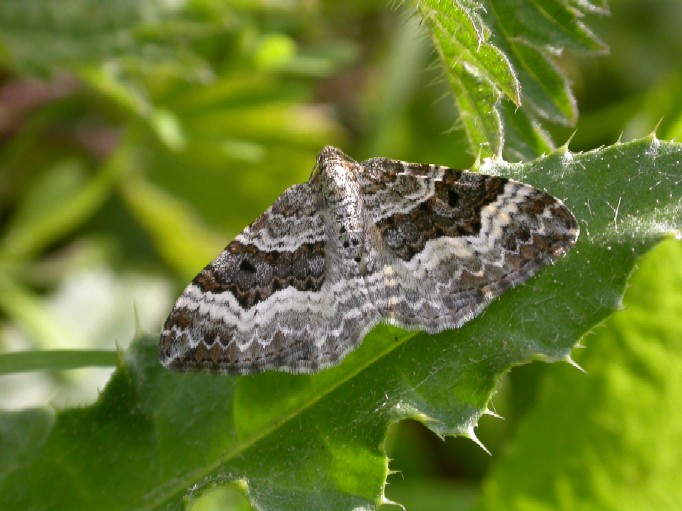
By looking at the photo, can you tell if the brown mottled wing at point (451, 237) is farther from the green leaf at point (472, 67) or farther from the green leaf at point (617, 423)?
the green leaf at point (617, 423)

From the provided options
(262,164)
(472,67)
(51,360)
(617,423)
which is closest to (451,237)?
(472,67)

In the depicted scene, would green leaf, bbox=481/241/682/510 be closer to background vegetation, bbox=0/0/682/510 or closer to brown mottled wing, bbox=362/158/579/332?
background vegetation, bbox=0/0/682/510

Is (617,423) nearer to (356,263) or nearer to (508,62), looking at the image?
(356,263)

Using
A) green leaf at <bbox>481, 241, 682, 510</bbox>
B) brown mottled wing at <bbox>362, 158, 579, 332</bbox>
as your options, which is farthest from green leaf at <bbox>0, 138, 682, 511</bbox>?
green leaf at <bbox>481, 241, 682, 510</bbox>

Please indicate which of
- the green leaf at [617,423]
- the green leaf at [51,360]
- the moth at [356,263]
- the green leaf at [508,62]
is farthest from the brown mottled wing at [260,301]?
the green leaf at [617,423]

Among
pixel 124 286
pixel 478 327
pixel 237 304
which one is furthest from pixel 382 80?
pixel 478 327

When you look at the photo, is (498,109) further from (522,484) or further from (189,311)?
(522,484)
